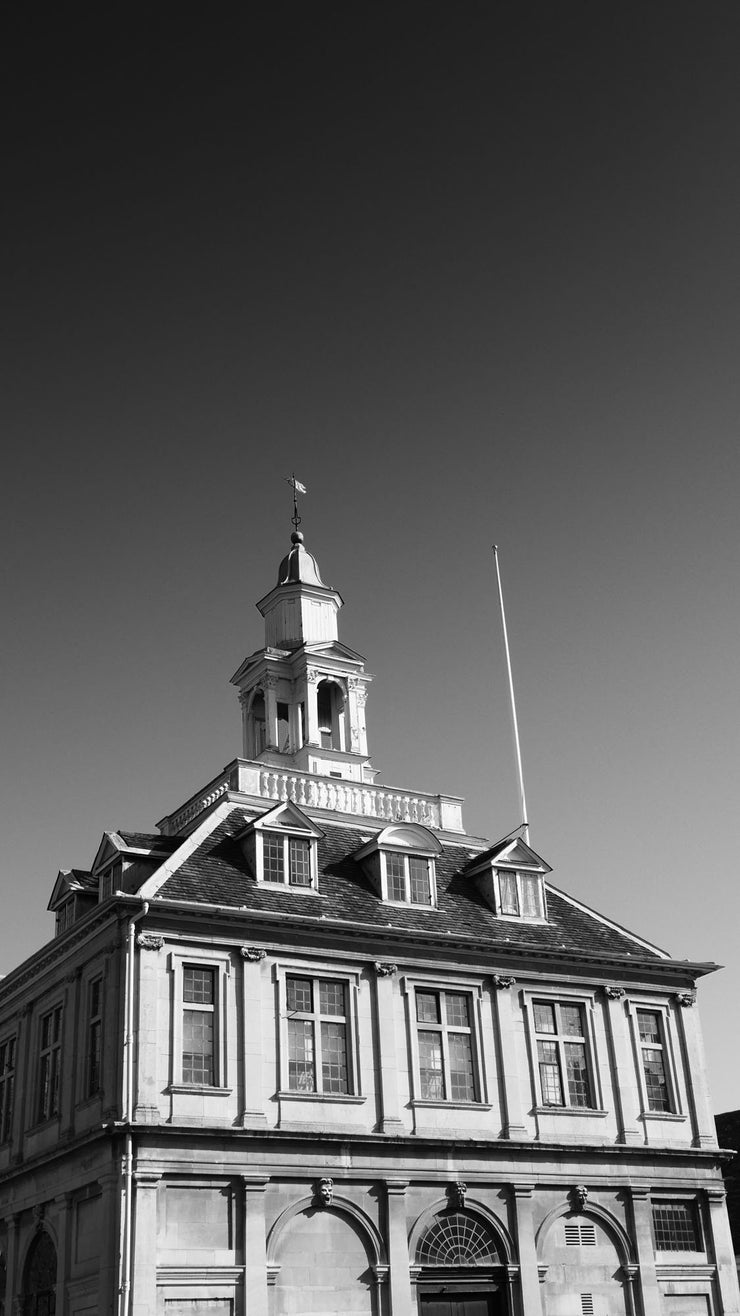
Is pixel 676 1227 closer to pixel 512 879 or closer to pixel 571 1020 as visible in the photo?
pixel 571 1020

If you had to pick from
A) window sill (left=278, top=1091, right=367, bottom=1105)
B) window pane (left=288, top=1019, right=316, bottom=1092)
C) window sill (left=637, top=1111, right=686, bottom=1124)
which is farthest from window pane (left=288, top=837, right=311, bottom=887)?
window sill (left=637, top=1111, right=686, bottom=1124)

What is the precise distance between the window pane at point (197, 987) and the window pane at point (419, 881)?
264 inches

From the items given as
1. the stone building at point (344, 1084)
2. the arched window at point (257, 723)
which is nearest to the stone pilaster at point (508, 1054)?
the stone building at point (344, 1084)

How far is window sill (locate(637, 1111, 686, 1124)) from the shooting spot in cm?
3675

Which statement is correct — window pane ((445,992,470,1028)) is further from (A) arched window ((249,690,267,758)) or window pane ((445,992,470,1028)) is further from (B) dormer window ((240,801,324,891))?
(A) arched window ((249,690,267,758))

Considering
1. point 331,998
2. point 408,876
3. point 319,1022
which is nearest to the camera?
point 319,1022

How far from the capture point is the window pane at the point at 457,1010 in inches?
1395

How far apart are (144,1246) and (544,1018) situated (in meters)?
12.5

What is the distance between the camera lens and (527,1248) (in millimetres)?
33750

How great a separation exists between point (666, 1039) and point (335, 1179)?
11.1 metres

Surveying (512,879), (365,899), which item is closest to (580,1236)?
(512,879)

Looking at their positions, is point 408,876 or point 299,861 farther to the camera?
point 408,876

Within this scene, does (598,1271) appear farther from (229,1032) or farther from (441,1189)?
(229,1032)

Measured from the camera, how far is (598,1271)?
3453 centimetres
